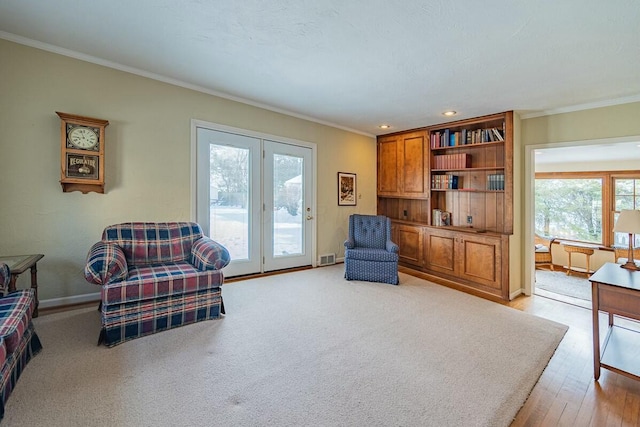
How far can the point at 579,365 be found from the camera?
219cm

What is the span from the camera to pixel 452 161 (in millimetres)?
4605

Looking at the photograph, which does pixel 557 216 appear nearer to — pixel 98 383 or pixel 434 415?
pixel 434 415

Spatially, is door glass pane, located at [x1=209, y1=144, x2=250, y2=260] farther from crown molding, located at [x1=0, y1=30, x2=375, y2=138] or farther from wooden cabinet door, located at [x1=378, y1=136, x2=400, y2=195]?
wooden cabinet door, located at [x1=378, y1=136, x2=400, y2=195]

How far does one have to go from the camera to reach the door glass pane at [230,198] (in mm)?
3795

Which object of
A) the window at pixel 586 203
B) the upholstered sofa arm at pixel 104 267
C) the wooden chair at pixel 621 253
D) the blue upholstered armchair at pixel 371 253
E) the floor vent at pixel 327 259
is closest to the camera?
the upholstered sofa arm at pixel 104 267

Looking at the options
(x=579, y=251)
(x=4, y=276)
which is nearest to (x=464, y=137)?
(x=579, y=251)

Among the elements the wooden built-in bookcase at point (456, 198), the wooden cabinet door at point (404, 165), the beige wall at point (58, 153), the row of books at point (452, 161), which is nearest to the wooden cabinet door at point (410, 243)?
the wooden built-in bookcase at point (456, 198)


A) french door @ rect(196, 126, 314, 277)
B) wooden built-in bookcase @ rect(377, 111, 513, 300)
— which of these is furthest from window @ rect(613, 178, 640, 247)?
french door @ rect(196, 126, 314, 277)

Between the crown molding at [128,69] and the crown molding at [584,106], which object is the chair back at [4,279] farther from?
the crown molding at [584,106]

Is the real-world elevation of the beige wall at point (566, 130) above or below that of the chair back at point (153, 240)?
above

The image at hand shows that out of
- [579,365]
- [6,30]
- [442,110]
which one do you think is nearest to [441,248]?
[442,110]

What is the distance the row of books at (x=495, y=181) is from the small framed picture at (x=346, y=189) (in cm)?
217

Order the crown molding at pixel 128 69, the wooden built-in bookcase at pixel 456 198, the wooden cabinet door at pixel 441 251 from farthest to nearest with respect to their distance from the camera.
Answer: the wooden cabinet door at pixel 441 251, the wooden built-in bookcase at pixel 456 198, the crown molding at pixel 128 69

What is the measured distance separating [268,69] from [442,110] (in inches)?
97.0
